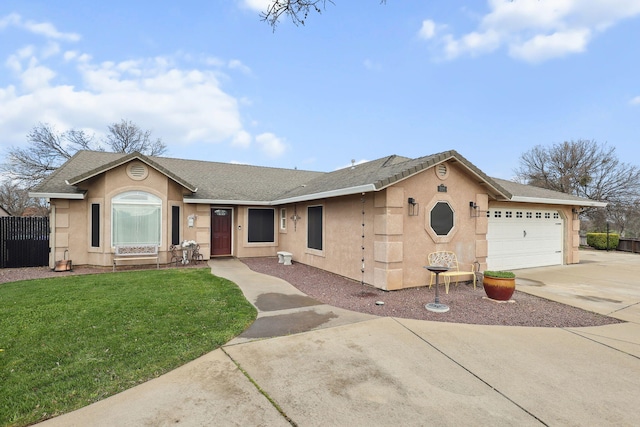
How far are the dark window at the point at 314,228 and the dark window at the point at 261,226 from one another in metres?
3.18

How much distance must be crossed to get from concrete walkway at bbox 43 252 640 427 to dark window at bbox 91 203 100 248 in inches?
328

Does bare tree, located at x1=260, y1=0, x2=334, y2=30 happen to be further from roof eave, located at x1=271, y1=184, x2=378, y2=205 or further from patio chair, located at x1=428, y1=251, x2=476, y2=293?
patio chair, located at x1=428, y1=251, x2=476, y2=293

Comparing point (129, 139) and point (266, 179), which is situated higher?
point (129, 139)

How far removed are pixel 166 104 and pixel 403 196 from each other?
56.2ft

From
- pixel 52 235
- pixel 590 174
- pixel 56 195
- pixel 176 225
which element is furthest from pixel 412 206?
pixel 590 174

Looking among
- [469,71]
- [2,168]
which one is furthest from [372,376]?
[2,168]

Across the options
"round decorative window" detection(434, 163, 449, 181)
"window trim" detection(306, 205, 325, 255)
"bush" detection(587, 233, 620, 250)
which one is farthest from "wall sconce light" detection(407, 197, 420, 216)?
"bush" detection(587, 233, 620, 250)

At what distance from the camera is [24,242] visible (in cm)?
1048

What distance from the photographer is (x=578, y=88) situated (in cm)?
1405

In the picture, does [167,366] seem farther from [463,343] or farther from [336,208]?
[336,208]

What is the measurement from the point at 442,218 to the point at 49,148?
A: 3171cm

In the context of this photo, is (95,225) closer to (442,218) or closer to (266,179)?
(266,179)

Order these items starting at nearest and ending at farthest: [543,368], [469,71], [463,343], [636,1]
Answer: [543,368]
[463,343]
[636,1]
[469,71]

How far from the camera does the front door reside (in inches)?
508
